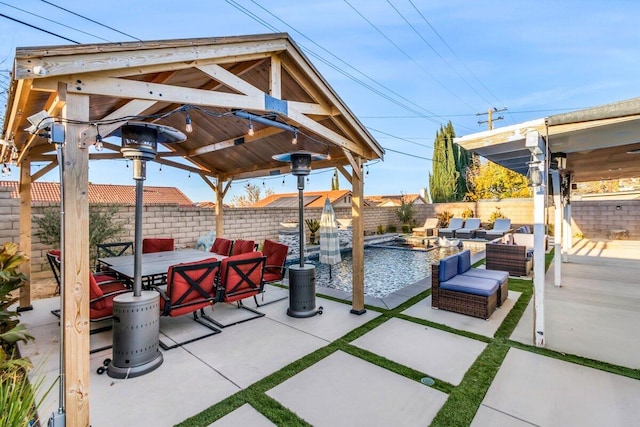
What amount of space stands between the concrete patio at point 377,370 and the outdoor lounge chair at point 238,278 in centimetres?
49

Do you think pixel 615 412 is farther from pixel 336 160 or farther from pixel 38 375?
pixel 38 375

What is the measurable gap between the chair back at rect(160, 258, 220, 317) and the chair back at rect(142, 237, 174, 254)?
3589 millimetres

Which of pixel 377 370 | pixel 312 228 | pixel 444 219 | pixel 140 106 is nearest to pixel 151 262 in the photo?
pixel 140 106

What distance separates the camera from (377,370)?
11.2 feet

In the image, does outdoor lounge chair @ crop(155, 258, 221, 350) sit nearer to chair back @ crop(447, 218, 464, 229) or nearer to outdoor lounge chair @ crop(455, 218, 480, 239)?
outdoor lounge chair @ crop(455, 218, 480, 239)

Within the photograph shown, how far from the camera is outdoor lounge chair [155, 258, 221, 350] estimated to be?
396 centimetres

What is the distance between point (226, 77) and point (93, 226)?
218 inches

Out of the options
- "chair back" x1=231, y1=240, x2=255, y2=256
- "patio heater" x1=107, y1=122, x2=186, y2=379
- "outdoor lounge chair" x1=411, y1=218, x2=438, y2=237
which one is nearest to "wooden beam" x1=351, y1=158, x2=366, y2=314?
"chair back" x1=231, y1=240, x2=255, y2=256

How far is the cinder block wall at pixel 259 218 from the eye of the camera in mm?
6449

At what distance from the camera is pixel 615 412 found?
2.68m

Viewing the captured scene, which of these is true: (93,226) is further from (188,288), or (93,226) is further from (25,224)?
(188,288)

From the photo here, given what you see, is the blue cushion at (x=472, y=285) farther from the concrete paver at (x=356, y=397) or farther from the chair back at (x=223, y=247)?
the chair back at (x=223, y=247)

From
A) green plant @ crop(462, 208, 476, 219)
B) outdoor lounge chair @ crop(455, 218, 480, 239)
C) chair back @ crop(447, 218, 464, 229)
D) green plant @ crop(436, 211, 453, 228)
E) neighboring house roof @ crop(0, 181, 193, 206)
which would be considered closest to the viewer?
neighboring house roof @ crop(0, 181, 193, 206)

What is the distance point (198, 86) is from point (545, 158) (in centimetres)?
505
